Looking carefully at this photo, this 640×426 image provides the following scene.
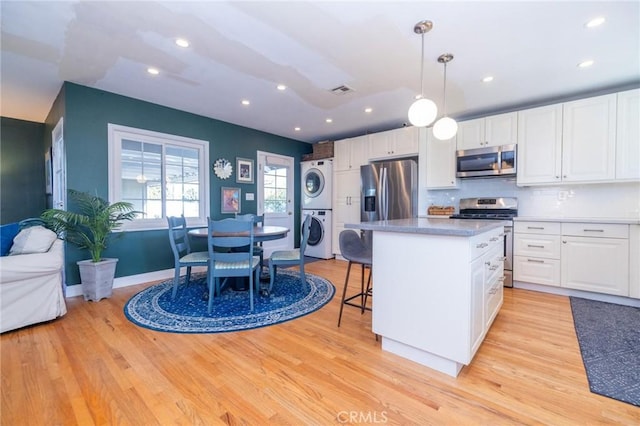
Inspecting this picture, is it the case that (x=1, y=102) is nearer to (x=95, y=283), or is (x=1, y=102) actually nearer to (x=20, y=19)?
(x=20, y=19)

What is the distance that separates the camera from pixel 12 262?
220cm

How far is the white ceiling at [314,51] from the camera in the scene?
1893mm

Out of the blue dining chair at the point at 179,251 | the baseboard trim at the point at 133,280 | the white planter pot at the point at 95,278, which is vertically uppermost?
the blue dining chair at the point at 179,251

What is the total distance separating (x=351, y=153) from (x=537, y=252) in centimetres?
313

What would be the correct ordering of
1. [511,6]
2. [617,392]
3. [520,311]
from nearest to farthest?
[617,392] → [511,6] → [520,311]

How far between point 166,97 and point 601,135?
17.1 ft

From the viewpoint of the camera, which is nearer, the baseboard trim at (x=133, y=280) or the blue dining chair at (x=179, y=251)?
the blue dining chair at (x=179, y=251)

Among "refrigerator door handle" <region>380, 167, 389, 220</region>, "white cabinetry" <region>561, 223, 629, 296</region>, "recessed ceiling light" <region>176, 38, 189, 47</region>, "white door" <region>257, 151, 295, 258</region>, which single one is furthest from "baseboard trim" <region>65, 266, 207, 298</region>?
"white cabinetry" <region>561, 223, 629, 296</region>

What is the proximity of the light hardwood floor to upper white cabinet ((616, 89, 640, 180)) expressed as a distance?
6.26ft

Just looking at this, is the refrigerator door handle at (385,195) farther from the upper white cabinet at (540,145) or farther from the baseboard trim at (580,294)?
the baseboard trim at (580,294)

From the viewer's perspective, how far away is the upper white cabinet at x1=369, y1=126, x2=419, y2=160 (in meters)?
4.30

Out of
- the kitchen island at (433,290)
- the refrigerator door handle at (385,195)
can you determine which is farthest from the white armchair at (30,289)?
the refrigerator door handle at (385,195)

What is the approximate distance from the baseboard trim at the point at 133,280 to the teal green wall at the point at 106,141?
6 cm

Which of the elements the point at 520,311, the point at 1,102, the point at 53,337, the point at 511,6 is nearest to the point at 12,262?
Answer: the point at 53,337
